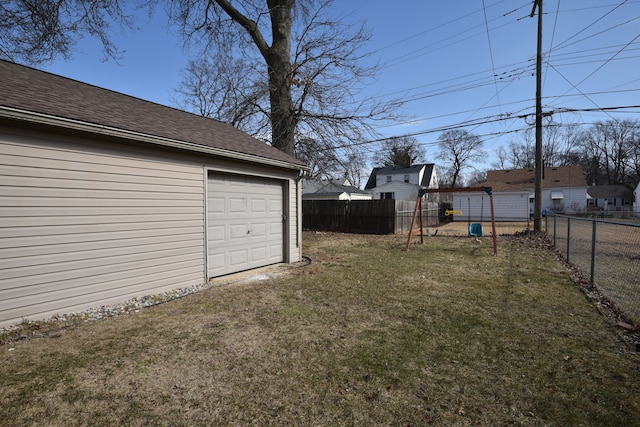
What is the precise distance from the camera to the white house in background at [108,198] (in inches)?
151

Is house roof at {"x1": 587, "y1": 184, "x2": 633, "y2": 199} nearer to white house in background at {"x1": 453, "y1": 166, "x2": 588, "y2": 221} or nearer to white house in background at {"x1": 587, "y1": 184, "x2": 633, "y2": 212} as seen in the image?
white house in background at {"x1": 587, "y1": 184, "x2": 633, "y2": 212}

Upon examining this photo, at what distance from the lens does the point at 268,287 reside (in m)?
5.76

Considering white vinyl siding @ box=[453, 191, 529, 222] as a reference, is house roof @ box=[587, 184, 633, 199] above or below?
above

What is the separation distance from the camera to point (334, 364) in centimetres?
303

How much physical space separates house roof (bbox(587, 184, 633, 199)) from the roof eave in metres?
59.9

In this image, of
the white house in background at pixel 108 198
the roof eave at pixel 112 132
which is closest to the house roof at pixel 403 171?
the white house in background at pixel 108 198

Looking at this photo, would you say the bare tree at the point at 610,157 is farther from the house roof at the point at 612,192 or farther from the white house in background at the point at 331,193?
the white house in background at the point at 331,193

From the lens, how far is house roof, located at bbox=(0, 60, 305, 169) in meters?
3.97

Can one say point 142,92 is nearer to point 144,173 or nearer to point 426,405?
point 144,173

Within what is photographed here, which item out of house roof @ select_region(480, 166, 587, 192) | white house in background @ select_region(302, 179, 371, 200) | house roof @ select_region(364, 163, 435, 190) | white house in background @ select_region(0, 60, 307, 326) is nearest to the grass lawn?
white house in background @ select_region(0, 60, 307, 326)

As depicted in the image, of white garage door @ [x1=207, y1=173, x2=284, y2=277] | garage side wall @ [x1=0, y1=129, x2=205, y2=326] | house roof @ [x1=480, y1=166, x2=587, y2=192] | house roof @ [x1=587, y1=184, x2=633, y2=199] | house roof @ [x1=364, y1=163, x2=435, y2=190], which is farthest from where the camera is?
house roof @ [x1=587, y1=184, x2=633, y2=199]

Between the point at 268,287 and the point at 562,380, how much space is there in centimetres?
427

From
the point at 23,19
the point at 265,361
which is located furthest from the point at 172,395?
the point at 23,19

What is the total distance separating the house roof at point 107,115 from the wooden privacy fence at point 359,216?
876 centimetres
